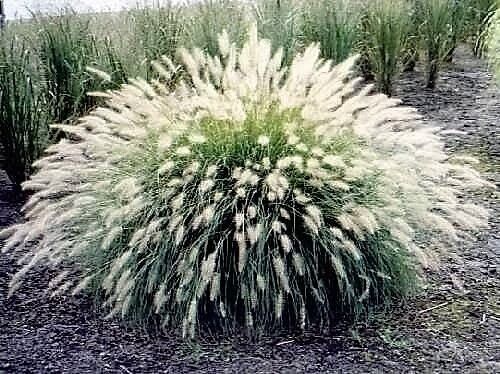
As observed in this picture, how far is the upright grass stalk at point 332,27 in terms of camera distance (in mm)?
5383

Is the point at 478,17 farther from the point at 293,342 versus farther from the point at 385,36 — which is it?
the point at 293,342

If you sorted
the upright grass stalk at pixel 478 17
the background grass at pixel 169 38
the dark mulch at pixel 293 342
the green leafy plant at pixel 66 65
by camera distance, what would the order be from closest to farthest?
the dark mulch at pixel 293 342 < the background grass at pixel 169 38 < the green leafy plant at pixel 66 65 < the upright grass stalk at pixel 478 17

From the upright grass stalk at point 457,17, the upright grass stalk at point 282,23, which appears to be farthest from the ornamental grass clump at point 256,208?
the upright grass stalk at point 457,17

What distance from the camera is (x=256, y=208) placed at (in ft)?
8.76

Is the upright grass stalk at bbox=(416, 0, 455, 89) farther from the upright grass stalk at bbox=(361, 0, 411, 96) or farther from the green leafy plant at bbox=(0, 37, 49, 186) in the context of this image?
the green leafy plant at bbox=(0, 37, 49, 186)

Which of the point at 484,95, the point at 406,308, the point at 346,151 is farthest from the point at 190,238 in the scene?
the point at 484,95

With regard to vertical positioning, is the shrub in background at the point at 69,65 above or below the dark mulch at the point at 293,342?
above

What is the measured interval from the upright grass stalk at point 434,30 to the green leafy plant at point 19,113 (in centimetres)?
338

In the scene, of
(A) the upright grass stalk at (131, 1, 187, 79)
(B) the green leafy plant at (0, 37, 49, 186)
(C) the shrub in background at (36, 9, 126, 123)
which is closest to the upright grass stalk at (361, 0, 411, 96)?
(A) the upright grass stalk at (131, 1, 187, 79)

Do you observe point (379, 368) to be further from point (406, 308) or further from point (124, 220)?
point (124, 220)

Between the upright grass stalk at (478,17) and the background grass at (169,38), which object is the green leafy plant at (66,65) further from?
the upright grass stalk at (478,17)

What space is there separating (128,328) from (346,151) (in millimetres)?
1074

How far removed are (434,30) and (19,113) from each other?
3605 mm

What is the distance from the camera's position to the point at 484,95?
20.2 ft
